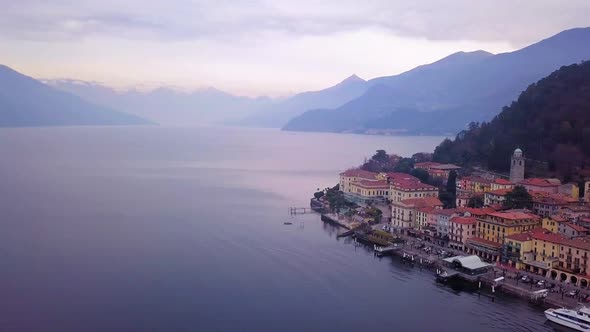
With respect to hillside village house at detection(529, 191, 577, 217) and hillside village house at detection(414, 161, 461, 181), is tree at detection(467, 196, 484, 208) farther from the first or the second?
hillside village house at detection(414, 161, 461, 181)

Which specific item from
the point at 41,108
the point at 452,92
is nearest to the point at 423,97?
the point at 452,92

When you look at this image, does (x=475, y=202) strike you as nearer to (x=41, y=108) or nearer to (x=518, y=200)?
(x=518, y=200)

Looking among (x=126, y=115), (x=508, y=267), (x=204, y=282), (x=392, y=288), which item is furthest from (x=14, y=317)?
(x=126, y=115)

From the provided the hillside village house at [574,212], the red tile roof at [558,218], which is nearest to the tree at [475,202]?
the hillside village house at [574,212]

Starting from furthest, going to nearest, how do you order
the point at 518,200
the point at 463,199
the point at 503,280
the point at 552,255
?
the point at 463,199
the point at 518,200
the point at 552,255
the point at 503,280

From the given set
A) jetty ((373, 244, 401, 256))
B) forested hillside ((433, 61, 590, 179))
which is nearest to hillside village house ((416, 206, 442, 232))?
jetty ((373, 244, 401, 256))

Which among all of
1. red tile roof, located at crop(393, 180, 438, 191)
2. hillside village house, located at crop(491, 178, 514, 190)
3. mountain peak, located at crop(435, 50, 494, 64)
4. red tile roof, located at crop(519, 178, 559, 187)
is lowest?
red tile roof, located at crop(393, 180, 438, 191)
